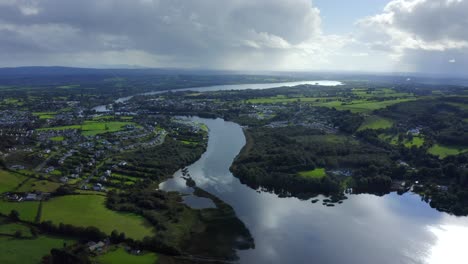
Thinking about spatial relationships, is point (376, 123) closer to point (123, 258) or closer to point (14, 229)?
point (123, 258)

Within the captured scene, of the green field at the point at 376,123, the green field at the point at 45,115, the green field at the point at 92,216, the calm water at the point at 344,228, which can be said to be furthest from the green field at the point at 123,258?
the green field at the point at 45,115

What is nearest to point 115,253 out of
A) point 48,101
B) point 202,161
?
point 202,161

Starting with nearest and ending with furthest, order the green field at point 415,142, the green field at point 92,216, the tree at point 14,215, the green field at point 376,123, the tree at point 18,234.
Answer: the tree at point 18,234 < the green field at point 92,216 < the tree at point 14,215 < the green field at point 415,142 < the green field at point 376,123

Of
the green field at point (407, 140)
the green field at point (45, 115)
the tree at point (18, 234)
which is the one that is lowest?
the tree at point (18, 234)

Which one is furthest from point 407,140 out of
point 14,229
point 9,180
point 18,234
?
A: point 9,180

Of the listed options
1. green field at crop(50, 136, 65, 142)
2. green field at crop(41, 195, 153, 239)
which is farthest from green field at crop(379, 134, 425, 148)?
green field at crop(50, 136, 65, 142)

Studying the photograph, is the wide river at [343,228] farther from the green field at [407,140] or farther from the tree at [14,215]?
the green field at [407,140]
